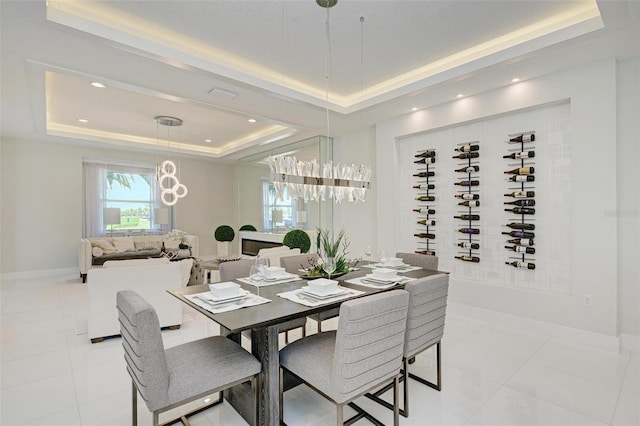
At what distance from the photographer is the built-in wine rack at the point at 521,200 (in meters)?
3.70

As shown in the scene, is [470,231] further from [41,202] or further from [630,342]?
[41,202]

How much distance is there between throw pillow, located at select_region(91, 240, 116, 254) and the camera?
256 inches

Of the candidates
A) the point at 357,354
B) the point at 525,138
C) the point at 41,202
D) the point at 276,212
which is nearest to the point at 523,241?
the point at 525,138

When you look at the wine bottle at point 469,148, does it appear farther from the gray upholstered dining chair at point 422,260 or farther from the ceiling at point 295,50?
the gray upholstered dining chair at point 422,260

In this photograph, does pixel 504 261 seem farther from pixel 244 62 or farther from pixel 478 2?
pixel 244 62

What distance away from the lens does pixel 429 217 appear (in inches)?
185

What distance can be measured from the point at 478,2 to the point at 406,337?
8.88ft

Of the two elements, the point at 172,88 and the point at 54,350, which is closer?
the point at 54,350

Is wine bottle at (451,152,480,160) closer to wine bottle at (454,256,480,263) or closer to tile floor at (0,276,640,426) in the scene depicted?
wine bottle at (454,256,480,263)

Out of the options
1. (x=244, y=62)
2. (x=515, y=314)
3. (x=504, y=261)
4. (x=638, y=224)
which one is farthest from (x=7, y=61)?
(x=638, y=224)

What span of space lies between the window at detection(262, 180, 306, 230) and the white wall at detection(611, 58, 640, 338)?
5048mm

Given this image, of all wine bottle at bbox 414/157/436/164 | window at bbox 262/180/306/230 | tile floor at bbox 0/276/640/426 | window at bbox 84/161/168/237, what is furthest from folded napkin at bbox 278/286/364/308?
window at bbox 84/161/168/237

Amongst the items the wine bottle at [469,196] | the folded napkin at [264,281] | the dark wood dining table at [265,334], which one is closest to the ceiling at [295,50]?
the wine bottle at [469,196]

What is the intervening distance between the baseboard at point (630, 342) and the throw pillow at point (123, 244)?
7934mm
